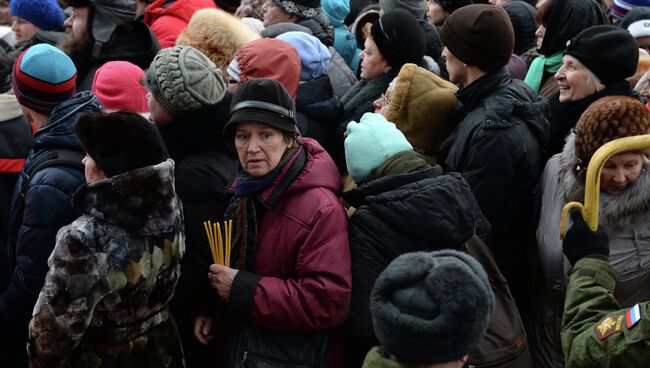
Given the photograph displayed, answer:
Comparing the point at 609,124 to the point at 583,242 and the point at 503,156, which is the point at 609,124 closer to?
the point at 503,156

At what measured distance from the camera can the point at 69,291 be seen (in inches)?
113

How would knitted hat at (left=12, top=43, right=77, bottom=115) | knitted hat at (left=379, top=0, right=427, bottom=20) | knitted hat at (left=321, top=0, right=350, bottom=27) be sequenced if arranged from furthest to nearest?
1. knitted hat at (left=321, top=0, right=350, bottom=27)
2. knitted hat at (left=379, top=0, right=427, bottom=20)
3. knitted hat at (left=12, top=43, right=77, bottom=115)

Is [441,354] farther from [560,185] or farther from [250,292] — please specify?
[560,185]

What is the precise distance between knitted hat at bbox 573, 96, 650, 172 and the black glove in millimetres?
573

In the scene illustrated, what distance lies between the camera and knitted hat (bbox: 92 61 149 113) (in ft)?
13.7

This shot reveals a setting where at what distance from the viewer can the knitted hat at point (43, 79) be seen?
3824 mm

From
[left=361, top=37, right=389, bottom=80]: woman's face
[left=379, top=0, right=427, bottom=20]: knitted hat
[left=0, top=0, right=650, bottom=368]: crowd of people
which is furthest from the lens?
[left=379, top=0, right=427, bottom=20]: knitted hat

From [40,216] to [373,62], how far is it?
2.42 metres

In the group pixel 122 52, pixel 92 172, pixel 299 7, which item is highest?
pixel 92 172

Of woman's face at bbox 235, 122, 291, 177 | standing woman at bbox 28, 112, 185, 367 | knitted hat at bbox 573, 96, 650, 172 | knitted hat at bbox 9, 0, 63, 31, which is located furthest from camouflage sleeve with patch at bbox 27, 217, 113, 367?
knitted hat at bbox 9, 0, 63, 31

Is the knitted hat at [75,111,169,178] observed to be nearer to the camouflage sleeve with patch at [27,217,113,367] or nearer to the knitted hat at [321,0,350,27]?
the camouflage sleeve with patch at [27,217,113,367]

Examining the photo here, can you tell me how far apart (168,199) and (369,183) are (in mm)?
830

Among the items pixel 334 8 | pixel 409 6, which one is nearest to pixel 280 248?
pixel 409 6

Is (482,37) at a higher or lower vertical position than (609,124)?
lower
